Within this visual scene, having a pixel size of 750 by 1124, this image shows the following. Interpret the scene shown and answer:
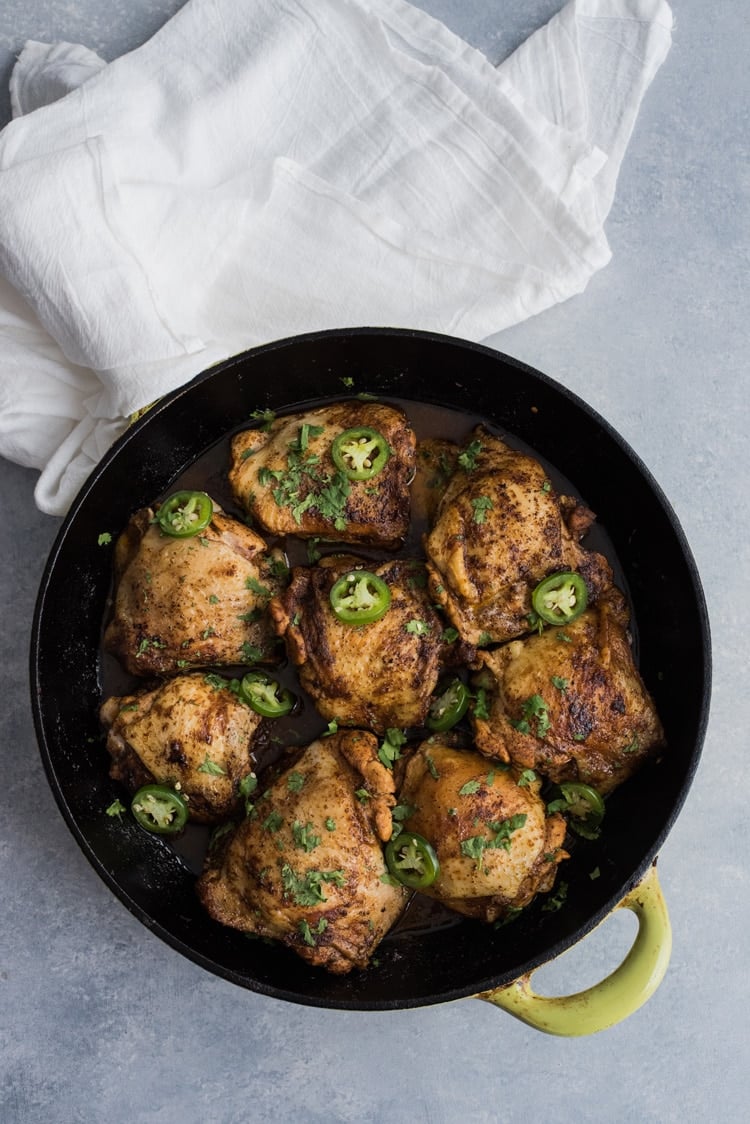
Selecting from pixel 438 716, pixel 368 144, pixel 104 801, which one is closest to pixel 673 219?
pixel 368 144

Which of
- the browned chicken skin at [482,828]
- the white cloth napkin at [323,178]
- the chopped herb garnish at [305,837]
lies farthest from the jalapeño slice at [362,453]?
the chopped herb garnish at [305,837]

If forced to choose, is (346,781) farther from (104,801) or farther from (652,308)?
(652,308)

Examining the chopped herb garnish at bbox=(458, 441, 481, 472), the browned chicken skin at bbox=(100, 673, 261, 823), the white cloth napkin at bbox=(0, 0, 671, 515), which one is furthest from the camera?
the white cloth napkin at bbox=(0, 0, 671, 515)

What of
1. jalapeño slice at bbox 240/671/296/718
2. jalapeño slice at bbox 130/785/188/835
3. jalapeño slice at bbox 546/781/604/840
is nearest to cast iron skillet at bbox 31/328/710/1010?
jalapeño slice at bbox 546/781/604/840

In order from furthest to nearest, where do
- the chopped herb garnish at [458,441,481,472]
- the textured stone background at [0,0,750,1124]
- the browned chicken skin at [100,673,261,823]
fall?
1. the textured stone background at [0,0,750,1124]
2. the chopped herb garnish at [458,441,481,472]
3. the browned chicken skin at [100,673,261,823]

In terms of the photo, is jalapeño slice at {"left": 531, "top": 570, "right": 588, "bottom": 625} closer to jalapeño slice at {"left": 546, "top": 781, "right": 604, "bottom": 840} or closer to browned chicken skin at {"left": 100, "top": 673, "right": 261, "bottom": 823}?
jalapeño slice at {"left": 546, "top": 781, "right": 604, "bottom": 840}

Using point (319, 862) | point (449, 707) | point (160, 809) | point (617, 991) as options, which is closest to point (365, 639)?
point (449, 707)

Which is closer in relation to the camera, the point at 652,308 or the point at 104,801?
the point at 104,801
